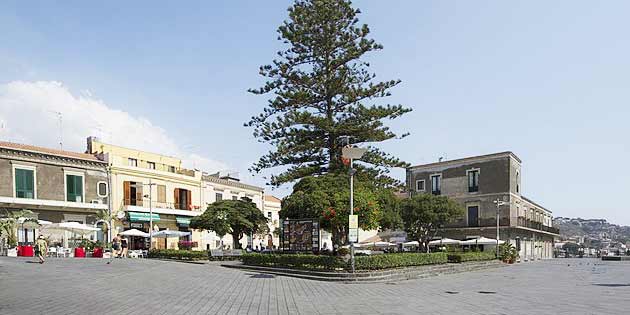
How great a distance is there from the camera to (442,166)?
2133 inches

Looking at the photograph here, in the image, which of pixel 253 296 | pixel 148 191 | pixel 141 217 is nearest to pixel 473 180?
pixel 148 191

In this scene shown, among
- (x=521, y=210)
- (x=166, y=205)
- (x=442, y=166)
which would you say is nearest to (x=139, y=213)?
(x=166, y=205)

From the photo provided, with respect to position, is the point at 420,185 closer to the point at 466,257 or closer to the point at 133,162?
the point at 466,257

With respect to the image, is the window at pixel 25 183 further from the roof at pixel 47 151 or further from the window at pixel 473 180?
the window at pixel 473 180

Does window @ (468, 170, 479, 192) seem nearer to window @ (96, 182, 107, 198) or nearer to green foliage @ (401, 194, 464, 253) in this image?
green foliage @ (401, 194, 464, 253)

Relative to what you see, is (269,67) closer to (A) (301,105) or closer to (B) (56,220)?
(A) (301,105)

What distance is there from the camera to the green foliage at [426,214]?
138 feet

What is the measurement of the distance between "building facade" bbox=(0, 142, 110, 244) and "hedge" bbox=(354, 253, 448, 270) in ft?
77.9

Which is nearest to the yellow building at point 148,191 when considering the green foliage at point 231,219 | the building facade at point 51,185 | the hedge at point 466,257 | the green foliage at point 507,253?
the building facade at point 51,185

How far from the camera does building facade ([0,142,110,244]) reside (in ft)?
111

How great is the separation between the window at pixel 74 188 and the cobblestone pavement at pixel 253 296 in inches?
787

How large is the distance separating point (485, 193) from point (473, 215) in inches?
103

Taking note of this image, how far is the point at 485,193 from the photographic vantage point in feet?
164

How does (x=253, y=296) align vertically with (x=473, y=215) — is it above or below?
above
